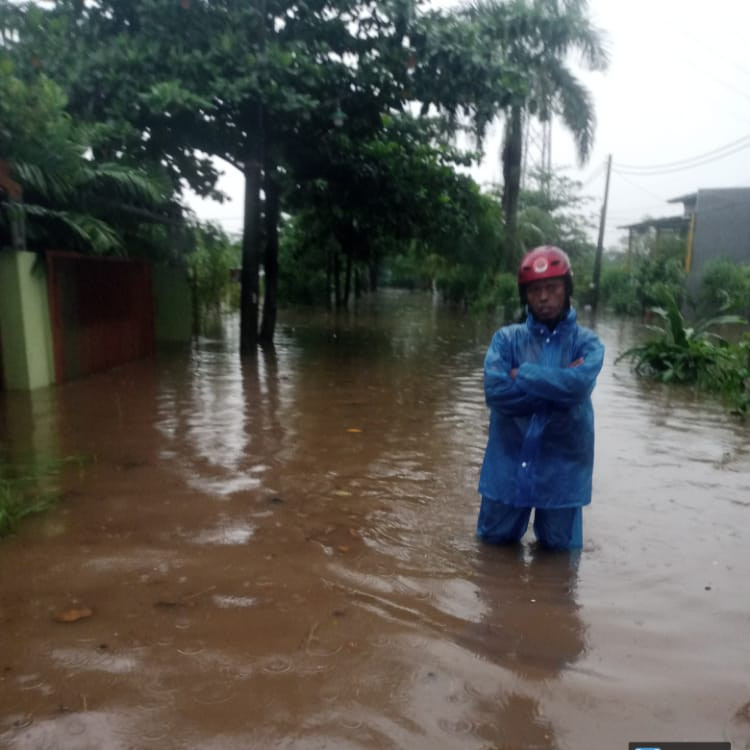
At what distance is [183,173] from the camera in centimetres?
1177

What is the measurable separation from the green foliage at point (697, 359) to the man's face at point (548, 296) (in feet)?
20.7

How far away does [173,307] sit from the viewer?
1405 centimetres

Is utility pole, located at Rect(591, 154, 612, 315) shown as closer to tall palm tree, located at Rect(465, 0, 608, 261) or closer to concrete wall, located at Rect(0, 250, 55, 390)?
tall palm tree, located at Rect(465, 0, 608, 261)

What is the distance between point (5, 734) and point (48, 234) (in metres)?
7.46

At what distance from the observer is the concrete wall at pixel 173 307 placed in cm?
1372

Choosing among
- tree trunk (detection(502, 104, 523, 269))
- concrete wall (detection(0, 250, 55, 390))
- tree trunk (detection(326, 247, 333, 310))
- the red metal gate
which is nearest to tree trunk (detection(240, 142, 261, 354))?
the red metal gate

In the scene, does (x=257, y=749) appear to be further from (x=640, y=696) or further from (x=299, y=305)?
(x=299, y=305)

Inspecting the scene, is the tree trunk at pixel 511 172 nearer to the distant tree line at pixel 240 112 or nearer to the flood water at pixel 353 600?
the distant tree line at pixel 240 112

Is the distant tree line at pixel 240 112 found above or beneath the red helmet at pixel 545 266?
above

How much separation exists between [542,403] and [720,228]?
2558 centimetres

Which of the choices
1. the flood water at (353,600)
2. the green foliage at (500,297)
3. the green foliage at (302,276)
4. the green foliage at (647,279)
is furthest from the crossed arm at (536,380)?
the green foliage at (302,276)

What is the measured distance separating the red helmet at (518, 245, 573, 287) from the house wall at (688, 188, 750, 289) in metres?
24.1

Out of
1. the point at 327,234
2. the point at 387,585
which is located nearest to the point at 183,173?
the point at 327,234

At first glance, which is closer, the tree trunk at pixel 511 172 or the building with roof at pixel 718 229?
the tree trunk at pixel 511 172
